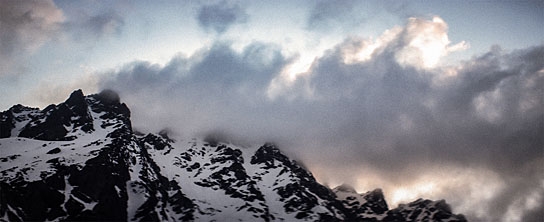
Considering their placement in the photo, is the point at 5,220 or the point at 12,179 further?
the point at 12,179

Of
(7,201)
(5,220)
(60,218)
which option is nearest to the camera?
(5,220)

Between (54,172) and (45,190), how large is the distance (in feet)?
55.3

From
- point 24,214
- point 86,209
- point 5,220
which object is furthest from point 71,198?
point 5,220

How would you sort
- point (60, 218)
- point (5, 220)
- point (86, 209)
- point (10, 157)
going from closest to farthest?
point (5, 220)
point (60, 218)
point (86, 209)
point (10, 157)

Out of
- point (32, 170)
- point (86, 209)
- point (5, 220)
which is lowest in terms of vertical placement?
point (5, 220)

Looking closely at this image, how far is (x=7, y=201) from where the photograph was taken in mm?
152250

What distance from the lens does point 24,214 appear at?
507 ft

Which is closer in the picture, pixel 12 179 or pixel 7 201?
→ pixel 7 201

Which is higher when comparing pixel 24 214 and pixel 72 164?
pixel 72 164

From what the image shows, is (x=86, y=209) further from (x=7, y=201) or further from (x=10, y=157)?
(x=10, y=157)

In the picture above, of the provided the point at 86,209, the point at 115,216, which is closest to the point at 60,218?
the point at 86,209

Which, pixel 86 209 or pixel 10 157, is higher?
pixel 10 157

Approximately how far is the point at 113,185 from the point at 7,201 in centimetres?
4970

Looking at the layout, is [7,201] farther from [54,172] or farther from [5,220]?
[54,172]
